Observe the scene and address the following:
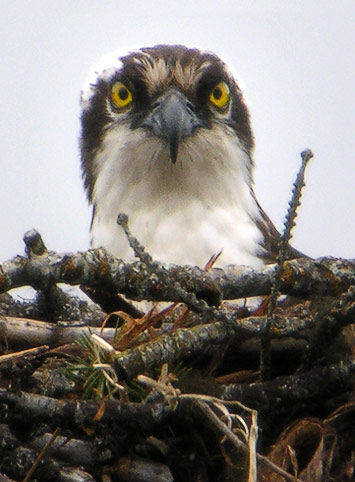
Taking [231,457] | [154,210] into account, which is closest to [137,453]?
[231,457]

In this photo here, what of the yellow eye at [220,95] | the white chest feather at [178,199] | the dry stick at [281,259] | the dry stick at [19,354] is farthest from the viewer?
the yellow eye at [220,95]

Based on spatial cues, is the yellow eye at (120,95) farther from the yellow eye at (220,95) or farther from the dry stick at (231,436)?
the dry stick at (231,436)

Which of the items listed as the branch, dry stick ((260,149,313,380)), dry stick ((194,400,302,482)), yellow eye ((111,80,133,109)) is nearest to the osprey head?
yellow eye ((111,80,133,109))

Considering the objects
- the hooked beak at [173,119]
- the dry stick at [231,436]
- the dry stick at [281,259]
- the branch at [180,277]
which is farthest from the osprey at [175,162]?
the dry stick at [231,436]

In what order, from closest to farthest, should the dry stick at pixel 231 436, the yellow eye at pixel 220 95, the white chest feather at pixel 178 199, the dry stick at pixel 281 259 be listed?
1. the dry stick at pixel 231 436
2. the dry stick at pixel 281 259
3. the white chest feather at pixel 178 199
4. the yellow eye at pixel 220 95

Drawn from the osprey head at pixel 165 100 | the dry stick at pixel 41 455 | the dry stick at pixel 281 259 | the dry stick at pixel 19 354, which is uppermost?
the osprey head at pixel 165 100

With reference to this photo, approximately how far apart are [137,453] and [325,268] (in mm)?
890

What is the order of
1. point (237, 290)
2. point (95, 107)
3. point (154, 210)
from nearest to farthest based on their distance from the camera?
point (237, 290) < point (154, 210) < point (95, 107)

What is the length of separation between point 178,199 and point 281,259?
79.0 inches

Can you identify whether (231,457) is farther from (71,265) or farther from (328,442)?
(71,265)

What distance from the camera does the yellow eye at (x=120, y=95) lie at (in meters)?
4.96

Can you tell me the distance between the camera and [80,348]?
3.30m

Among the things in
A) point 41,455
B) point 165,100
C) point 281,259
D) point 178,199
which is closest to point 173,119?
point 165,100

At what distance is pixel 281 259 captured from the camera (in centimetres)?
292
